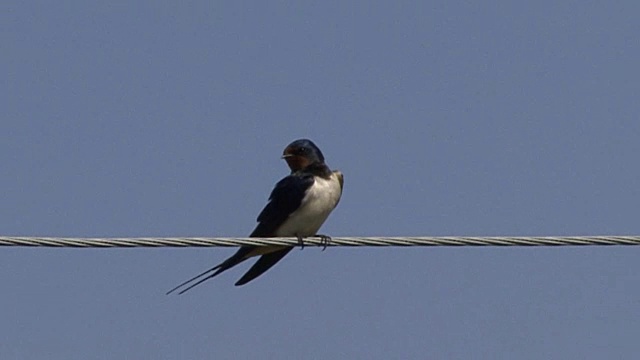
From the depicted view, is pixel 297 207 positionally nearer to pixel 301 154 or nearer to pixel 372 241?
pixel 301 154

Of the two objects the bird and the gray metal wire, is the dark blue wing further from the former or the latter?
the gray metal wire

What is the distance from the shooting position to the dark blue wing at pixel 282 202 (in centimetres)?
949

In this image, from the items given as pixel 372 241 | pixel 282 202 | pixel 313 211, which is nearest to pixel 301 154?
pixel 282 202

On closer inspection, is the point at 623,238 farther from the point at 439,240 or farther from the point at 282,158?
the point at 282,158

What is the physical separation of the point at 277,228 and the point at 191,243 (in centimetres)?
303

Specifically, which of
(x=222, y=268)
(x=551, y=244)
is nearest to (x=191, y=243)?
(x=551, y=244)

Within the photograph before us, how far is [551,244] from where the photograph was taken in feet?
21.4

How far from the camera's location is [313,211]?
939cm

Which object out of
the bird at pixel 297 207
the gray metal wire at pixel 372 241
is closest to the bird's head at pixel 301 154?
the bird at pixel 297 207

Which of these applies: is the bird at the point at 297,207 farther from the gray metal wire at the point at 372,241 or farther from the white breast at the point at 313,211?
the gray metal wire at the point at 372,241

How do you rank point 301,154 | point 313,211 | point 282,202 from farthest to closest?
point 301,154 → point 282,202 → point 313,211

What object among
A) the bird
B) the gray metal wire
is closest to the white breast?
the bird

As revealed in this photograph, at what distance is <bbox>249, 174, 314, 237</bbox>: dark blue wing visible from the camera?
31.1 ft

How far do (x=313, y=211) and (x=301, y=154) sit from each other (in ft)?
2.42
